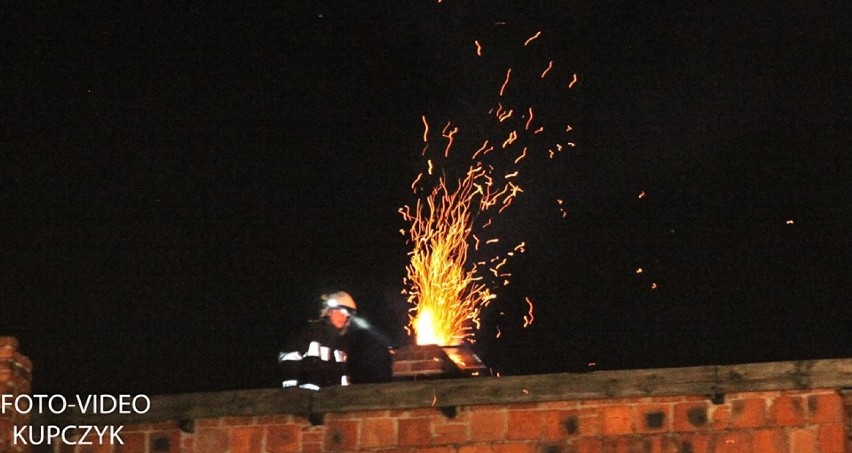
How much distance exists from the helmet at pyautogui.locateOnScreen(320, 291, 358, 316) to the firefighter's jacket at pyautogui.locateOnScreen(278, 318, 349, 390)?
2.79 ft

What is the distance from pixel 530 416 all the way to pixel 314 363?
2.68 m

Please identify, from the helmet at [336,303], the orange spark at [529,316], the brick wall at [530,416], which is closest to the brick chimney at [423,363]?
the brick wall at [530,416]

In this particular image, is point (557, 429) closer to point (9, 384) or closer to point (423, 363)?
point (423, 363)

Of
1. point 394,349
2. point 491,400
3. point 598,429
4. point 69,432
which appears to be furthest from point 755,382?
point 69,432

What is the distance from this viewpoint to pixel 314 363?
11.4 m

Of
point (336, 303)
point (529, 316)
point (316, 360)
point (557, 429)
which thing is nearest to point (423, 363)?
point (316, 360)

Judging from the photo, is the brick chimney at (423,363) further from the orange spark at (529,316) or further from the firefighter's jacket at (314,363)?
the orange spark at (529,316)

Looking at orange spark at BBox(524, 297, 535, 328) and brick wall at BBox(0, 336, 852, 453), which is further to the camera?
orange spark at BBox(524, 297, 535, 328)

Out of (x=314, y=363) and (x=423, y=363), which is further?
(x=314, y=363)

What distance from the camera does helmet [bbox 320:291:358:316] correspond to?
494 inches

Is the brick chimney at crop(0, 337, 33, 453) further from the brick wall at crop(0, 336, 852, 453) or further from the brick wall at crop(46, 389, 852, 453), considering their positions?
the brick wall at crop(46, 389, 852, 453)

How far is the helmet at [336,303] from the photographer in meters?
12.5

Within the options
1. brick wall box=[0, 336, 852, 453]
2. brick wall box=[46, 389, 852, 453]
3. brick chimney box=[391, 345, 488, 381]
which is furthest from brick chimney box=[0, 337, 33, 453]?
brick chimney box=[391, 345, 488, 381]

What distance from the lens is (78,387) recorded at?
21719 millimetres
